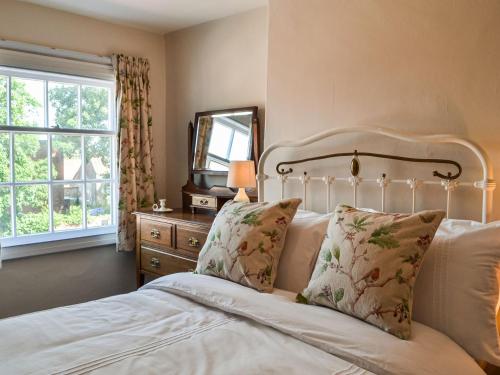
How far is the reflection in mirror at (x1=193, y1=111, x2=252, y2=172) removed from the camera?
2.95 m

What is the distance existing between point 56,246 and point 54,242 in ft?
0.11

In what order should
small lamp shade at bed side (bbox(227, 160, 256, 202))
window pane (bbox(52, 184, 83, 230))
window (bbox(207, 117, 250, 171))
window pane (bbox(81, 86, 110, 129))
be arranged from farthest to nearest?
1. window pane (bbox(81, 86, 110, 129))
2. window pane (bbox(52, 184, 83, 230))
3. window (bbox(207, 117, 250, 171))
4. small lamp shade at bed side (bbox(227, 160, 256, 202))

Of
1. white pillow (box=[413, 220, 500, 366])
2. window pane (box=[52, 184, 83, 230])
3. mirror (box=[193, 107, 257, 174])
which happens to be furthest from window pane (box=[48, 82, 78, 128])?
white pillow (box=[413, 220, 500, 366])

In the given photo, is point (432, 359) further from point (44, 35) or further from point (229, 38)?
point (44, 35)

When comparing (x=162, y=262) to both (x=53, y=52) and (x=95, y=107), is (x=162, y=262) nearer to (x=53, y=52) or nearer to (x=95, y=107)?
(x=95, y=107)

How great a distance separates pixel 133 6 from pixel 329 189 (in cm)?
188

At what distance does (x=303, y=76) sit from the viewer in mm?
2342

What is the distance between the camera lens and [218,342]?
1.28m

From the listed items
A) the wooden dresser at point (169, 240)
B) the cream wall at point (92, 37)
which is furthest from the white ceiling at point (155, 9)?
the wooden dresser at point (169, 240)

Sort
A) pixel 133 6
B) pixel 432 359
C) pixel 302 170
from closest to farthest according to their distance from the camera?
pixel 432 359, pixel 302 170, pixel 133 6

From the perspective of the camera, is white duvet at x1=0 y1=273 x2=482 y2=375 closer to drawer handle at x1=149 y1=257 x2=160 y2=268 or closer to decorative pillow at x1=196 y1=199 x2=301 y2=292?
decorative pillow at x1=196 y1=199 x2=301 y2=292

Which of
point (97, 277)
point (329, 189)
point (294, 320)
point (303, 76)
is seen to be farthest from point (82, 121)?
point (294, 320)

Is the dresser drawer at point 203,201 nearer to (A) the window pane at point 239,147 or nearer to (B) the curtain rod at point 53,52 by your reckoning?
(A) the window pane at point 239,147

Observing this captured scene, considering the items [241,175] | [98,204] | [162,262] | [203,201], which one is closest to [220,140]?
[203,201]
